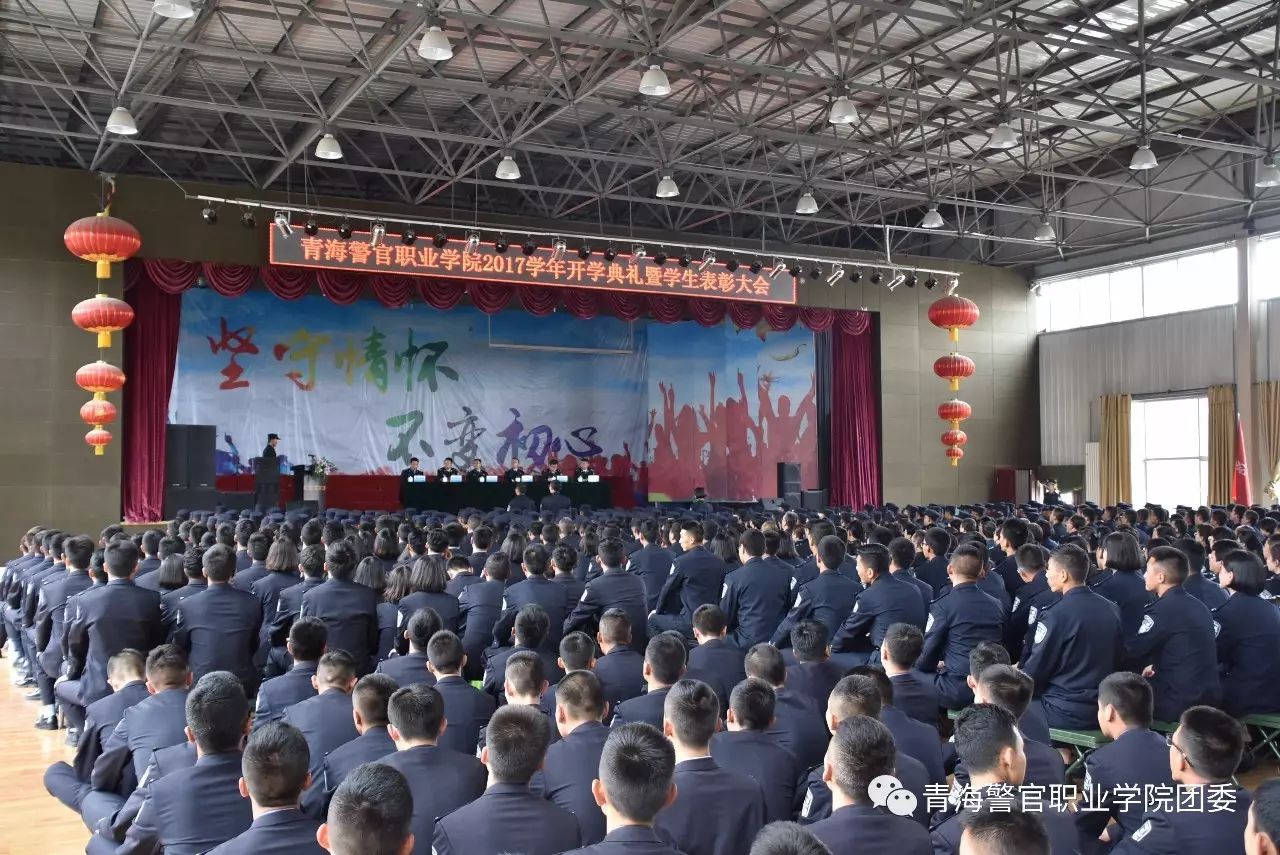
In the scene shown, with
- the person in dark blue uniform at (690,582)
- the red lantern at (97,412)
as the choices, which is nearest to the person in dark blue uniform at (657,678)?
the person in dark blue uniform at (690,582)

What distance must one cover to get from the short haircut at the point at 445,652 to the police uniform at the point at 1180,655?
3128mm

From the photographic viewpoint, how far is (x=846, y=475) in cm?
1936

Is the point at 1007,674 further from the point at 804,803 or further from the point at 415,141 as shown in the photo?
the point at 415,141

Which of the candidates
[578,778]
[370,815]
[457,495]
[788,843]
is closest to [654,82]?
[578,778]

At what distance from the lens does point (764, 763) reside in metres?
3.07

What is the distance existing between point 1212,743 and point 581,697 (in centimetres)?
164

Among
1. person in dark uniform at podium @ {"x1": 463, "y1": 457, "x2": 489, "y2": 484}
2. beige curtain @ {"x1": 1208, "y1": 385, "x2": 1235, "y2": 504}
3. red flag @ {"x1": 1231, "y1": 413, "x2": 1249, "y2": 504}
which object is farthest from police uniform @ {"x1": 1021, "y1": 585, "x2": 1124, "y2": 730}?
Result: beige curtain @ {"x1": 1208, "y1": 385, "x2": 1235, "y2": 504}

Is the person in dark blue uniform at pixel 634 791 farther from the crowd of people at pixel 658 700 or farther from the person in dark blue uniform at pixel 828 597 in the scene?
the person in dark blue uniform at pixel 828 597

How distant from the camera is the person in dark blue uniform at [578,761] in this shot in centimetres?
297

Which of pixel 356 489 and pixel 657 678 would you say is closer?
pixel 657 678

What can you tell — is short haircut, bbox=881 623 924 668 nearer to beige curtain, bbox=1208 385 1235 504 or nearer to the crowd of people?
the crowd of people

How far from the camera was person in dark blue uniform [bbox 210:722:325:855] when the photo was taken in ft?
7.42

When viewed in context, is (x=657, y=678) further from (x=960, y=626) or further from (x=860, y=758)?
(x=960, y=626)

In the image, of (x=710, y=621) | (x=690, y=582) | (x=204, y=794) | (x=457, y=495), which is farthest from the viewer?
(x=457, y=495)
